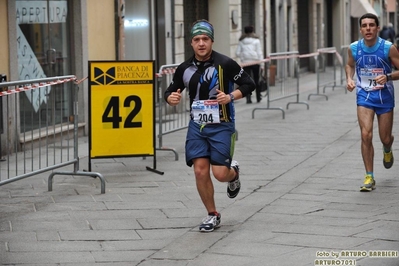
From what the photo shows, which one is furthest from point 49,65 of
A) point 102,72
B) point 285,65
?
point 285,65

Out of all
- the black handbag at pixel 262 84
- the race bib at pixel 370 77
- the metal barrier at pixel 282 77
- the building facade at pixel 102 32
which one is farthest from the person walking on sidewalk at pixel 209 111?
the black handbag at pixel 262 84

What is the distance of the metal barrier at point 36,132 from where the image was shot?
9391 millimetres

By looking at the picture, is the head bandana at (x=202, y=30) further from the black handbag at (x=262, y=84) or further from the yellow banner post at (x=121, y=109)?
the black handbag at (x=262, y=84)

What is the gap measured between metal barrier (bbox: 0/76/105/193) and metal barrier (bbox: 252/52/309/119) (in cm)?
858

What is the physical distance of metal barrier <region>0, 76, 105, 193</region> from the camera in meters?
9.39

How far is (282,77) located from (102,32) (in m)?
4.72

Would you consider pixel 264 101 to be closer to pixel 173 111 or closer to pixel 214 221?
pixel 173 111

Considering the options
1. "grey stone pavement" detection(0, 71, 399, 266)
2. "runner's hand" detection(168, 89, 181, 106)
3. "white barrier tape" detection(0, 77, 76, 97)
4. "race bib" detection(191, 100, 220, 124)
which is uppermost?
"white barrier tape" detection(0, 77, 76, 97)

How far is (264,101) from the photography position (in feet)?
73.1

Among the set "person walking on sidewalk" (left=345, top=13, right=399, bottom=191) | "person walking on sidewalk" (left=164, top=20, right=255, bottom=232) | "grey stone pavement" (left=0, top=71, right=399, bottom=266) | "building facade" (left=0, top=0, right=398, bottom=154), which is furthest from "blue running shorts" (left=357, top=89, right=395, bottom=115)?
"building facade" (left=0, top=0, right=398, bottom=154)

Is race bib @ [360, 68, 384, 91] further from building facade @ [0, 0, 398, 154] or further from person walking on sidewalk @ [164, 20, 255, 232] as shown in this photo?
building facade @ [0, 0, 398, 154]

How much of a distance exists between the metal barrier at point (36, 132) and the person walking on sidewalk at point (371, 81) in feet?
8.25

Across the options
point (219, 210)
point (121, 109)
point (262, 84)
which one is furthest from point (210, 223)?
point (262, 84)

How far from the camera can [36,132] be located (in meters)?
9.94
